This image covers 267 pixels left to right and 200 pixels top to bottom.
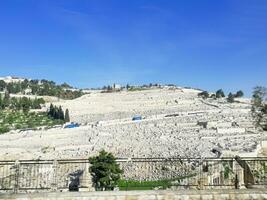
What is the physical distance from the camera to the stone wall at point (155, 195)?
10.4 metres

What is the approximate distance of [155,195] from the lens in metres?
10.4

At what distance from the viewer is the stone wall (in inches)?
408

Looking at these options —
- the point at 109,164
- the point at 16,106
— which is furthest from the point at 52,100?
the point at 109,164

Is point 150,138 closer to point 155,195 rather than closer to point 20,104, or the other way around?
point 155,195

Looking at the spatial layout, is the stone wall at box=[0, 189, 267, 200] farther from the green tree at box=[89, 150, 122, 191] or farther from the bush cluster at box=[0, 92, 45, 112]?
the bush cluster at box=[0, 92, 45, 112]

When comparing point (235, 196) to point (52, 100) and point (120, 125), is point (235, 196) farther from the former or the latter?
point (52, 100)

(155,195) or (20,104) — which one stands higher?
(20,104)

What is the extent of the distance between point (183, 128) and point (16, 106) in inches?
2751

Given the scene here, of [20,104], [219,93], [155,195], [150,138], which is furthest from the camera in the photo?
[219,93]

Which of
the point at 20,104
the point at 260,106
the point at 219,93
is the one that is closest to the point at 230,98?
the point at 219,93

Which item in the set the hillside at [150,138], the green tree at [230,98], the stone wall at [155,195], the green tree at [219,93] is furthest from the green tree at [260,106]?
the green tree at [219,93]

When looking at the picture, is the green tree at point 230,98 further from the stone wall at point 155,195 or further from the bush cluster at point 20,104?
the stone wall at point 155,195

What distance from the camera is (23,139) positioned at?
77125 mm

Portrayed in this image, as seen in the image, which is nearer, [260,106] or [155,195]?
[155,195]
